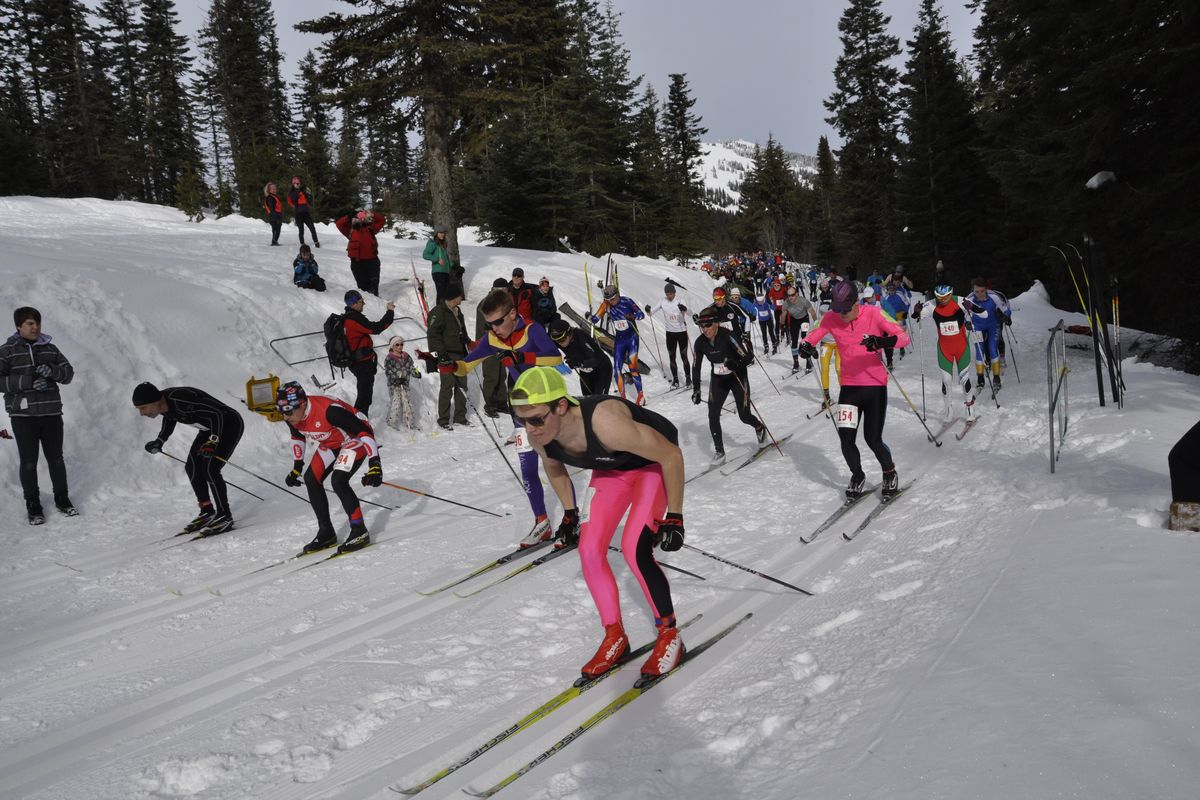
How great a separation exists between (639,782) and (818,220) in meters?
87.3

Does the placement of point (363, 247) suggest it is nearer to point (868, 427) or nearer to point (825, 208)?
point (868, 427)

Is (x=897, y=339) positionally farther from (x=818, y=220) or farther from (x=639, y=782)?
(x=818, y=220)

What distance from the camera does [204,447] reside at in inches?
314

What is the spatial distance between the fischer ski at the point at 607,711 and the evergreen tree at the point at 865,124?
162 feet

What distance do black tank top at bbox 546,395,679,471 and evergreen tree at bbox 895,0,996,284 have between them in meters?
39.7

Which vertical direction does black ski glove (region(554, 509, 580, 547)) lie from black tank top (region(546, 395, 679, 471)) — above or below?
below

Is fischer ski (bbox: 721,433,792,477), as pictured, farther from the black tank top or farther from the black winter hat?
the black winter hat

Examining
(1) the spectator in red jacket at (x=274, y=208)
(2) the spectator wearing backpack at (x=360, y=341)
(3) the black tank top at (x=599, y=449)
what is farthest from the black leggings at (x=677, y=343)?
(3) the black tank top at (x=599, y=449)

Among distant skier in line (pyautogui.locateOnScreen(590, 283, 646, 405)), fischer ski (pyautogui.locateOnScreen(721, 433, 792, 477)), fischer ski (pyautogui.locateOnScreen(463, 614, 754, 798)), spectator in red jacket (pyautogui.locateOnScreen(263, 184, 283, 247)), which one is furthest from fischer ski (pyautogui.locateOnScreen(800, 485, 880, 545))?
spectator in red jacket (pyautogui.locateOnScreen(263, 184, 283, 247))

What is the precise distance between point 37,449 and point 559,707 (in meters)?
7.61

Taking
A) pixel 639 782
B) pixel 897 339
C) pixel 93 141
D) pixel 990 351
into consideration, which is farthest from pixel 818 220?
pixel 639 782

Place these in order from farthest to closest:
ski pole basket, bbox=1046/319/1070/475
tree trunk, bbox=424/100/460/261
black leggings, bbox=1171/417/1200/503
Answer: tree trunk, bbox=424/100/460/261, ski pole basket, bbox=1046/319/1070/475, black leggings, bbox=1171/417/1200/503

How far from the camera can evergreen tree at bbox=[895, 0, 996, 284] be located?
37656 millimetres

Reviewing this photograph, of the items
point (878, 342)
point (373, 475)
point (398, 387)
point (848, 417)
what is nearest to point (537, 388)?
point (373, 475)
